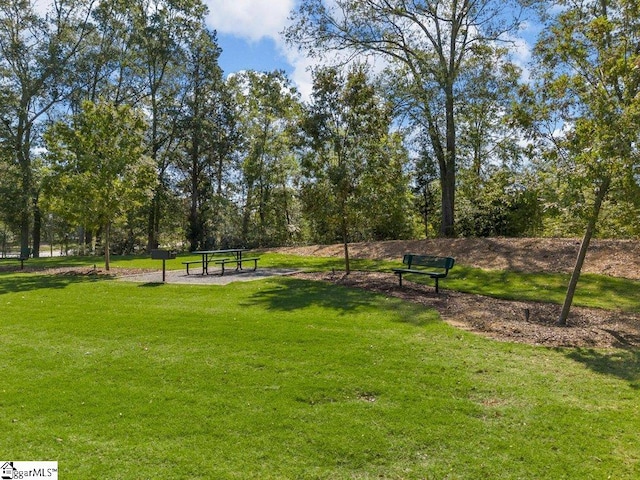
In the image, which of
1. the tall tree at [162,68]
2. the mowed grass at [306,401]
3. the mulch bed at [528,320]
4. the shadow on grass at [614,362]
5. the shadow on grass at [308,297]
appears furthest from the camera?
the tall tree at [162,68]

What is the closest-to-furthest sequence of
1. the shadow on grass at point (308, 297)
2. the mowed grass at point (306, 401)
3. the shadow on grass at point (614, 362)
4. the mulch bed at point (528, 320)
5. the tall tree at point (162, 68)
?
the mowed grass at point (306, 401) < the shadow on grass at point (614, 362) < the mulch bed at point (528, 320) < the shadow on grass at point (308, 297) < the tall tree at point (162, 68)

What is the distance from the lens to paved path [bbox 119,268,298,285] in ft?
45.8

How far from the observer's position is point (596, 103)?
Answer: 7.13 m

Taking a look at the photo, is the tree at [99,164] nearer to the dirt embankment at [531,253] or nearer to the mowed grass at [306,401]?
the mowed grass at [306,401]

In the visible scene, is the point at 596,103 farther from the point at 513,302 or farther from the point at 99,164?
the point at 99,164

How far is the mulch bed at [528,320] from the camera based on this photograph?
758 cm

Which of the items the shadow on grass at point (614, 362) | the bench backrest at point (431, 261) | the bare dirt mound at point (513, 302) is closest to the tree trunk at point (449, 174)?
the bare dirt mound at point (513, 302)

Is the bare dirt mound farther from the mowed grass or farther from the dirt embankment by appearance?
the mowed grass

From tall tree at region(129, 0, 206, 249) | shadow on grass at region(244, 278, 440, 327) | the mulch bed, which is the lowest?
the mulch bed

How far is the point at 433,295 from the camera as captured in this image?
1151 cm

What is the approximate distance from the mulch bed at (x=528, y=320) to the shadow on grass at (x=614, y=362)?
374 millimetres

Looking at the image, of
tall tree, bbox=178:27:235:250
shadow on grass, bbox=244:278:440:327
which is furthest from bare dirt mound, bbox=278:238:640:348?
tall tree, bbox=178:27:235:250

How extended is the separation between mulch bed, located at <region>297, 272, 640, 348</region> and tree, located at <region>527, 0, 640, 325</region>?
2.02 feet

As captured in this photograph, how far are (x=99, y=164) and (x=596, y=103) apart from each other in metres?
15.2
